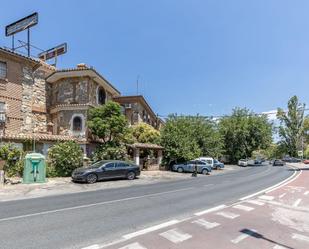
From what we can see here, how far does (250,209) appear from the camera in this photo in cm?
1048

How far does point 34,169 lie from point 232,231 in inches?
607

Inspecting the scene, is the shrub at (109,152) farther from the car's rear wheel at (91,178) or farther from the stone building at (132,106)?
the stone building at (132,106)

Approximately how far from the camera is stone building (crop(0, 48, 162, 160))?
23609 millimetres

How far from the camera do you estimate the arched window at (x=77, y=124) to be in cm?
2758

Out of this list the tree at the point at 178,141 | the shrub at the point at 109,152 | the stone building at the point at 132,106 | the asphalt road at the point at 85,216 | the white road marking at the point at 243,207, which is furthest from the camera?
the stone building at the point at 132,106

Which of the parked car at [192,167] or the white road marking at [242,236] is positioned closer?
the white road marking at [242,236]

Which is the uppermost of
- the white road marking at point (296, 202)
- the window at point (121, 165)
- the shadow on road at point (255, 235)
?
the window at point (121, 165)

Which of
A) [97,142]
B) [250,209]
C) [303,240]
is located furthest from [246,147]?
[303,240]

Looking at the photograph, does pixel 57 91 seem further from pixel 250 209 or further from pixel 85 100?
pixel 250 209

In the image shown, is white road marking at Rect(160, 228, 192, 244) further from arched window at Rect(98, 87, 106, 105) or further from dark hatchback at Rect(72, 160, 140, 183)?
arched window at Rect(98, 87, 106, 105)

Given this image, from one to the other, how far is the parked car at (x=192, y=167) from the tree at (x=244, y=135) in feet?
86.4

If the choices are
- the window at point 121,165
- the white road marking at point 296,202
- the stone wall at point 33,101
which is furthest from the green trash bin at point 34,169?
the white road marking at point 296,202

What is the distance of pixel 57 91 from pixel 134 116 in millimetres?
11726

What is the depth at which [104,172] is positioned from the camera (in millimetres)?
20781
